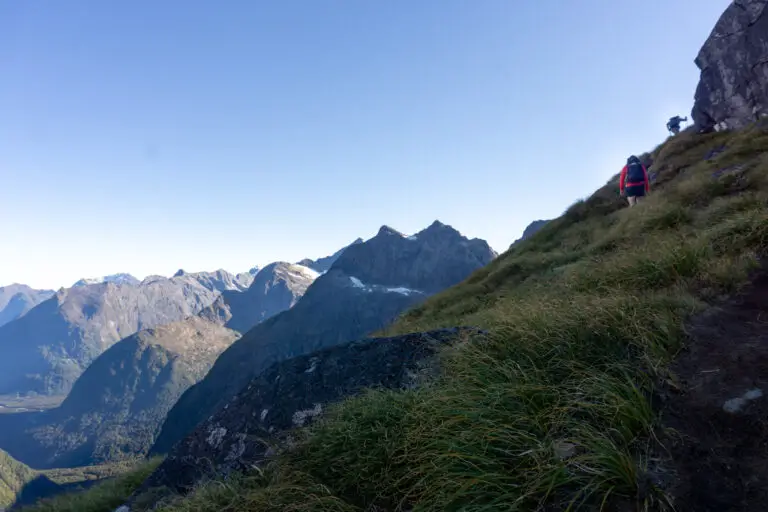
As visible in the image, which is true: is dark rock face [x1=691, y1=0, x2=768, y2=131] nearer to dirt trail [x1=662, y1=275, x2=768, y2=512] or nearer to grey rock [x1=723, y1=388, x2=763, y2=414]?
dirt trail [x1=662, y1=275, x2=768, y2=512]

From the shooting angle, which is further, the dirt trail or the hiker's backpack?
the hiker's backpack

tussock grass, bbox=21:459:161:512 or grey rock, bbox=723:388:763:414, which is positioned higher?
grey rock, bbox=723:388:763:414

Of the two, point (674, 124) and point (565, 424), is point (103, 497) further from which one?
point (674, 124)

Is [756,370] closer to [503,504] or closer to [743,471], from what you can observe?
[743,471]

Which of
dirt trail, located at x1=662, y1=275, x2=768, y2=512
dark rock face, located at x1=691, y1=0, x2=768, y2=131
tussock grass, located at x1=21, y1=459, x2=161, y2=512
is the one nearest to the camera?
dirt trail, located at x1=662, y1=275, x2=768, y2=512

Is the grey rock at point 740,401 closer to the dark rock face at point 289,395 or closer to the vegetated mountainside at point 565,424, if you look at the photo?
the vegetated mountainside at point 565,424

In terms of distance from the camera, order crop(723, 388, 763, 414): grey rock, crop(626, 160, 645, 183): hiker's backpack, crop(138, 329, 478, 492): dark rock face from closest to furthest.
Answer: crop(723, 388, 763, 414): grey rock
crop(138, 329, 478, 492): dark rock face
crop(626, 160, 645, 183): hiker's backpack

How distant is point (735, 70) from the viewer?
29922mm

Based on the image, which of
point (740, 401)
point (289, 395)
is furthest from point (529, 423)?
point (289, 395)

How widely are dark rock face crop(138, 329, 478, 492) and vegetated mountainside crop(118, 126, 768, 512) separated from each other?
70 cm

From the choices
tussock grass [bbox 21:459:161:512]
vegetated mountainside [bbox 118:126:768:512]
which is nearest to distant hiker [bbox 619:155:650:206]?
vegetated mountainside [bbox 118:126:768:512]

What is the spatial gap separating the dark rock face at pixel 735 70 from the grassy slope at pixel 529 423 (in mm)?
29812

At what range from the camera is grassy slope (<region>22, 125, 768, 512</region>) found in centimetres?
322

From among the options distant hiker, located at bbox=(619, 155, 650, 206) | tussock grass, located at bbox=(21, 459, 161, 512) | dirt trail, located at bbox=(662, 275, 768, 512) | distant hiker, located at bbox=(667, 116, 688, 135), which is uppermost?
distant hiker, located at bbox=(667, 116, 688, 135)
